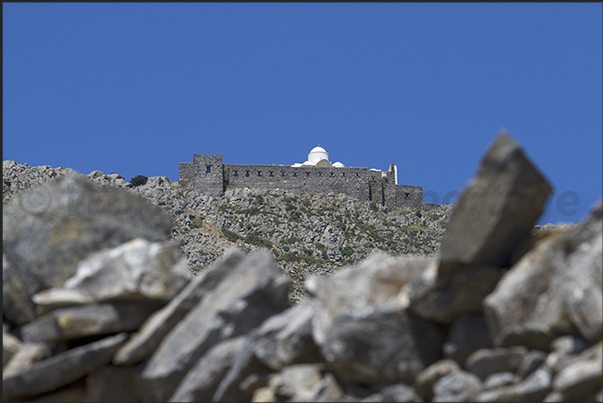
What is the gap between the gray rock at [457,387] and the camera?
7.05 metres

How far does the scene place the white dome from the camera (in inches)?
4013

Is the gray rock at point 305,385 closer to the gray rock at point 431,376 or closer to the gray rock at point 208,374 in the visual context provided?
the gray rock at point 208,374

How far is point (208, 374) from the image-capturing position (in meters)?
8.05

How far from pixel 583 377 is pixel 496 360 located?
753 mm

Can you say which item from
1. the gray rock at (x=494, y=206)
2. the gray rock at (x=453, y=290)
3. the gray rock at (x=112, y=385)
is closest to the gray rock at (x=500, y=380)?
the gray rock at (x=453, y=290)

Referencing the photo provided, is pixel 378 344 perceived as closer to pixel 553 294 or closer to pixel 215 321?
pixel 553 294

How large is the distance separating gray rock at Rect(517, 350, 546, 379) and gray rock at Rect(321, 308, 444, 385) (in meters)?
0.92

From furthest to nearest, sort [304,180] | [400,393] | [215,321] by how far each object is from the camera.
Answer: [304,180]
[215,321]
[400,393]

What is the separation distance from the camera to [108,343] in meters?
8.17

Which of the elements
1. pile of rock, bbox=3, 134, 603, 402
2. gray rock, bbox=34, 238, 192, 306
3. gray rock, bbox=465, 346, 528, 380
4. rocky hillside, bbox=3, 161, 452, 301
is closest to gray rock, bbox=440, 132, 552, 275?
pile of rock, bbox=3, 134, 603, 402

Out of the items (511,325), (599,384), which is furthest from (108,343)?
(599,384)

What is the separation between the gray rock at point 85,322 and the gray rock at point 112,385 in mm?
393

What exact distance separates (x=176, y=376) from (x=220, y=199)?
81.0 meters

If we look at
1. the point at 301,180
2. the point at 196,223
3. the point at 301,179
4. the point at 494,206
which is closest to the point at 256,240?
the point at 196,223
